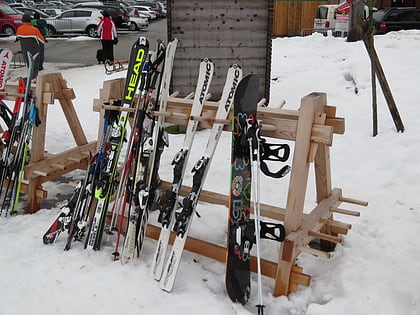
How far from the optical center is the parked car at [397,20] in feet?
45.5

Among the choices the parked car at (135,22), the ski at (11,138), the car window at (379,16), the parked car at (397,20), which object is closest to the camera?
the ski at (11,138)

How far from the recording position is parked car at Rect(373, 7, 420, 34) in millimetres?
13875

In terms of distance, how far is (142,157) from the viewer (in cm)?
312

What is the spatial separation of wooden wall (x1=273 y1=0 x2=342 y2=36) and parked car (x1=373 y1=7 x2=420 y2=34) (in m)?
5.90

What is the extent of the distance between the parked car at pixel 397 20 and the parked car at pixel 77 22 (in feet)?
Result: 44.7

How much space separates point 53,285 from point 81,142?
2.03 m

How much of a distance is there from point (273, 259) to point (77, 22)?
21.2 metres

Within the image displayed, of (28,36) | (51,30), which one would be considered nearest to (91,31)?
(51,30)

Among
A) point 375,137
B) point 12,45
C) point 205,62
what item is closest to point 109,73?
point 375,137

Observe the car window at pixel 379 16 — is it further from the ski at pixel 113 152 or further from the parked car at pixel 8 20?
the parked car at pixel 8 20

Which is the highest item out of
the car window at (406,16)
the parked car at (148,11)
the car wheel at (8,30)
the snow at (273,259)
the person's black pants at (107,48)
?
the parked car at (148,11)

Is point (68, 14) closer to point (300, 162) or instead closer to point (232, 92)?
point (232, 92)

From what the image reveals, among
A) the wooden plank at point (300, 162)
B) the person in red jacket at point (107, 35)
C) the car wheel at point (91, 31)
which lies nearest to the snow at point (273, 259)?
the wooden plank at point (300, 162)

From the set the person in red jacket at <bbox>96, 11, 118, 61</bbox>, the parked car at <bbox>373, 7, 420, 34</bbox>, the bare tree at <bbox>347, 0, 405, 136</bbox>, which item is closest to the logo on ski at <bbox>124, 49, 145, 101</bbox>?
the bare tree at <bbox>347, 0, 405, 136</bbox>
